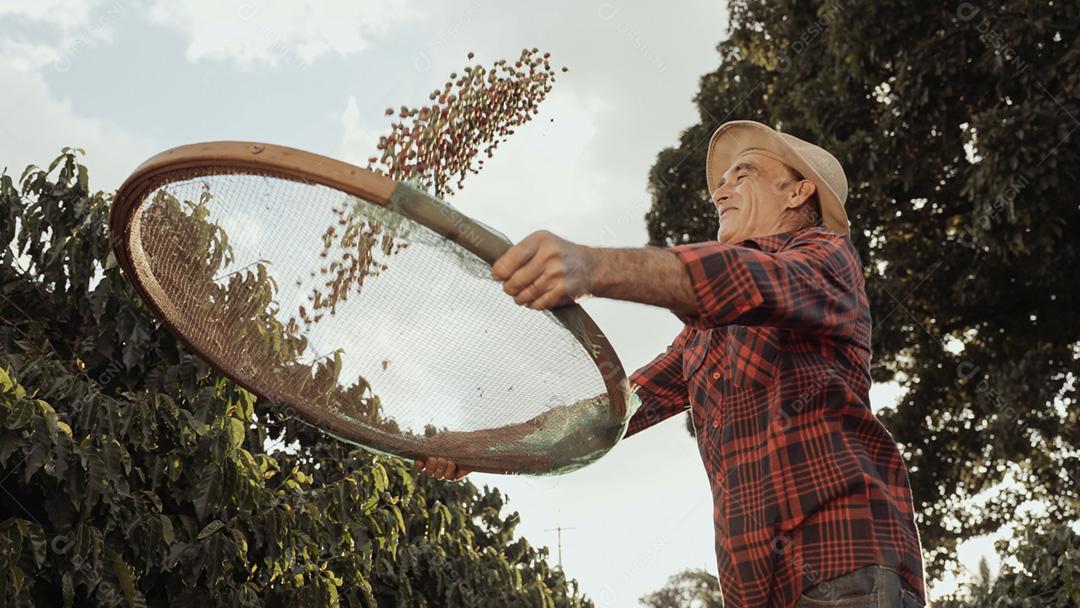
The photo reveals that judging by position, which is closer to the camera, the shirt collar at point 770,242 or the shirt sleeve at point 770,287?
the shirt sleeve at point 770,287

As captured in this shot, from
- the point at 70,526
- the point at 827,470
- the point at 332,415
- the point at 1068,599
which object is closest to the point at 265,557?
the point at 70,526

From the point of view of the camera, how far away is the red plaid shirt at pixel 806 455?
190 centimetres

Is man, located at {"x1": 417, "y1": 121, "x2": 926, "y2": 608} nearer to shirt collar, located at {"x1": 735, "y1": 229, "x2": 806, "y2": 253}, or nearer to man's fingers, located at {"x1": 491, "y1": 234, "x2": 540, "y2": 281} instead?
shirt collar, located at {"x1": 735, "y1": 229, "x2": 806, "y2": 253}

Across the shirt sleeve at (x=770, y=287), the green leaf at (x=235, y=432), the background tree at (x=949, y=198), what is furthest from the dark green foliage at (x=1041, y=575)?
the shirt sleeve at (x=770, y=287)

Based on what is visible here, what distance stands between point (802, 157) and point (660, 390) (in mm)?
641

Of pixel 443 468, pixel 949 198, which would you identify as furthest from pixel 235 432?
pixel 949 198

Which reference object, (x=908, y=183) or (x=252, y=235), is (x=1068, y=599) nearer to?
(x=908, y=183)

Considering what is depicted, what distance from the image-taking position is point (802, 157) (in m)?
2.32

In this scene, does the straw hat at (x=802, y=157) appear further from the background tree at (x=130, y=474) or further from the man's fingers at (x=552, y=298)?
the background tree at (x=130, y=474)

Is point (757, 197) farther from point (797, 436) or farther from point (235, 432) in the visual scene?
point (235, 432)

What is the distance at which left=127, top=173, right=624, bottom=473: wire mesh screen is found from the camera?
1921 mm

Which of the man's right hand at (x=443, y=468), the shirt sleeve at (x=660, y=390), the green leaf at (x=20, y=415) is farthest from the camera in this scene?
the green leaf at (x=20, y=415)

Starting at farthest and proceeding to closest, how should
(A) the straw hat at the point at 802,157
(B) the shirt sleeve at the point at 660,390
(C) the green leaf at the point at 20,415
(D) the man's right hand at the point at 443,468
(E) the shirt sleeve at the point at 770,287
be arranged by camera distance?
1. (C) the green leaf at the point at 20,415
2. (B) the shirt sleeve at the point at 660,390
3. (D) the man's right hand at the point at 443,468
4. (A) the straw hat at the point at 802,157
5. (E) the shirt sleeve at the point at 770,287

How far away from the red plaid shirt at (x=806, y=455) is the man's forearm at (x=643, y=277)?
0.26 meters
